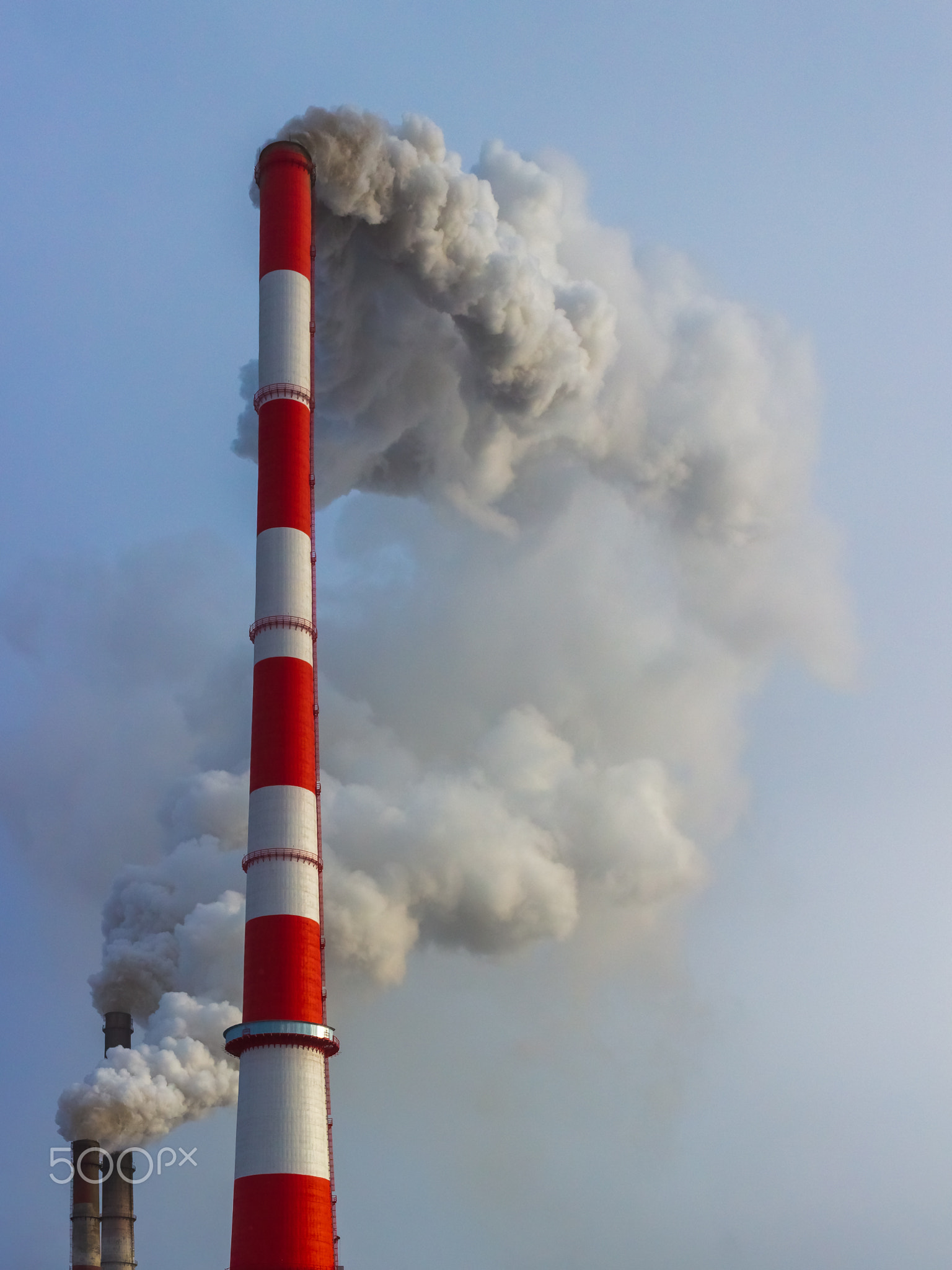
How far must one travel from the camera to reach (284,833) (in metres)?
39.5

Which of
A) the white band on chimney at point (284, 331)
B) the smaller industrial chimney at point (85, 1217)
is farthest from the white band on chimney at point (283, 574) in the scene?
the smaller industrial chimney at point (85, 1217)

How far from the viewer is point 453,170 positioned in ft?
163

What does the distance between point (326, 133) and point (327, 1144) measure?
35.2 metres

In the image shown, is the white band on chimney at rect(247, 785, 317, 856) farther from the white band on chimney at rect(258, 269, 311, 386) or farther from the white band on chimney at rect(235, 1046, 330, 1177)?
the white band on chimney at rect(258, 269, 311, 386)

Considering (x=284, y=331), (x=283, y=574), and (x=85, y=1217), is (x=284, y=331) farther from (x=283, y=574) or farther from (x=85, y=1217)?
(x=85, y=1217)

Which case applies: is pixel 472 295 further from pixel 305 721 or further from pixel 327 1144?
pixel 327 1144

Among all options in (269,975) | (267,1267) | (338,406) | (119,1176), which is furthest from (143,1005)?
(338,406)

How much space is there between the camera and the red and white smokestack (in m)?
35.7

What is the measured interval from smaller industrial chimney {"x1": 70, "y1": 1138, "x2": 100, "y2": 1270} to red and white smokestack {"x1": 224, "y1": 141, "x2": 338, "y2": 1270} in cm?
874

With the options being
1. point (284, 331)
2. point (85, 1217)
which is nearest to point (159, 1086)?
point (85, 1217)

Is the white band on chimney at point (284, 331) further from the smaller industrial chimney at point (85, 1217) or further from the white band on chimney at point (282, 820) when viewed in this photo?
the smaller industrial chimney at point (85, 1217)

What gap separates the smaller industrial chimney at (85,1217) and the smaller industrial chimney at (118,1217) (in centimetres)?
92

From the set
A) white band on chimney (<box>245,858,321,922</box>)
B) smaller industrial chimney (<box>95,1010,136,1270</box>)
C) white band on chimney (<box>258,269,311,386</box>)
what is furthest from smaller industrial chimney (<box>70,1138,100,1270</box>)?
white band on chimney (<box>258,269,311,386</box>)

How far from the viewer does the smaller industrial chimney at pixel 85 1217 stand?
4250 cm
